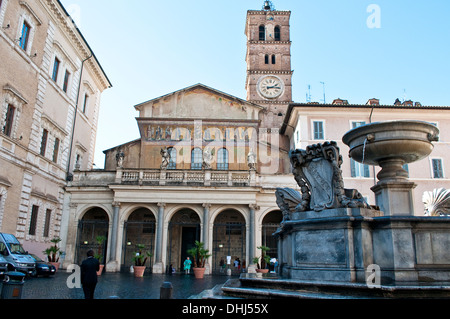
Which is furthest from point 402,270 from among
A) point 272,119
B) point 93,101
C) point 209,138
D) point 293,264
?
point 272,119

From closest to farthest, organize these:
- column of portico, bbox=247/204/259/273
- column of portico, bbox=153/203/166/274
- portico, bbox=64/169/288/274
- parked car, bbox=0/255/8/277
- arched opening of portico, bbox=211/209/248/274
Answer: parked car, bbox=0/255/8/277 < column of portico, bbox=153/203/166/274 < column of portico, bbox=247/204/259/273 < portico, bbox=64/169/288/274 < arched opening of portico, bbox=211/209/248/274

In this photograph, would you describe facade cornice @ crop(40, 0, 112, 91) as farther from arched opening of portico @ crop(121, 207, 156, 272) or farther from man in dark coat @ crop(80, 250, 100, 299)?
man in dark coat @ crop(80, 250, 100, 299)

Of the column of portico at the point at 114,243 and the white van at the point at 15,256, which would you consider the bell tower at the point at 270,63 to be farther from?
the white van at the point at 15,256

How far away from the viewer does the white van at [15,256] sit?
1570 cm

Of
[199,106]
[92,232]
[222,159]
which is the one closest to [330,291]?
[92,232]

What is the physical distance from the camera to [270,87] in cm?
4800

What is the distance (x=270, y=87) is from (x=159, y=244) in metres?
29.4

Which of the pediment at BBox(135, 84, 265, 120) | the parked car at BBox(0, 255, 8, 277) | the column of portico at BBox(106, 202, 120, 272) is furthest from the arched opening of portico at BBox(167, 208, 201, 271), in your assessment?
the parked car at BBox(0, 255, 8, 277)

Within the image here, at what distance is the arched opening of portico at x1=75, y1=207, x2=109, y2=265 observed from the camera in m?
26.2

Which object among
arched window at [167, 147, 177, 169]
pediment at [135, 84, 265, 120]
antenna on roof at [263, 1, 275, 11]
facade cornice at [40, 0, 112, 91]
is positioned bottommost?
arched window at [167, 147, 177, 169]

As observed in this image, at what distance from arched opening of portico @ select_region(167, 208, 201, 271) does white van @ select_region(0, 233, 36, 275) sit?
11.9 metres

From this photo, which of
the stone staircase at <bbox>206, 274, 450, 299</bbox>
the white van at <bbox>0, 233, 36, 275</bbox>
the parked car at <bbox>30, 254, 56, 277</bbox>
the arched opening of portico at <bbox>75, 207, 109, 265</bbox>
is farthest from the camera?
the arched opening of portico at <bbox>75, 207, 109, 265</bbox>

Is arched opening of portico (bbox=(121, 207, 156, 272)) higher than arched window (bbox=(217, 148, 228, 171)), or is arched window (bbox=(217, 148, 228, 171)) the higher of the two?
arched window (bbox=(217, 148, 228, 171))

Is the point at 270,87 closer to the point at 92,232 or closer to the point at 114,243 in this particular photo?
the point at 92,232
